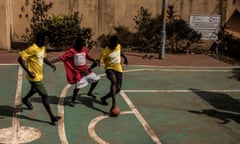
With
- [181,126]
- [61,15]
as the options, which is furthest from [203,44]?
[181,126]

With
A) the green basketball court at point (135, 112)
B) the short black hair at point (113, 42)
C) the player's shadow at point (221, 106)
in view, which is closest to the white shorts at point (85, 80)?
the green basketball court at point (135, 112)

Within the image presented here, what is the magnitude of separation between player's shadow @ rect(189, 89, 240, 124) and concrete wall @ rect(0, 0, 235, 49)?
296 inches

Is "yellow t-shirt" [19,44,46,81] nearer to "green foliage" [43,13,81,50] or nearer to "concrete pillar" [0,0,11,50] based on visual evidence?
"green foliage" [43,13,81,50]

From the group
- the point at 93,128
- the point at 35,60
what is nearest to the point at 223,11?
the point at 93,128

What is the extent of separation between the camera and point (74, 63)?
8414 mm

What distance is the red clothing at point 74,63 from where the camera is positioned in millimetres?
8336

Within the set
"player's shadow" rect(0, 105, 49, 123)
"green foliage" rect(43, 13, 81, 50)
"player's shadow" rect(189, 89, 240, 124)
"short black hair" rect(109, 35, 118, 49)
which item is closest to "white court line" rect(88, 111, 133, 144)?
"player's shadow" rect(0, 105, 49, 123)

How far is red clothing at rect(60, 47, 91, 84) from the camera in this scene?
834 centimetres

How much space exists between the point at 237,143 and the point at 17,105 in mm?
4928

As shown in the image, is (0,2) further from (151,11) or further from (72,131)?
(72,131)

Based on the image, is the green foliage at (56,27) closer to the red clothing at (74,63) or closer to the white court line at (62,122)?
the white court line at (62,122)

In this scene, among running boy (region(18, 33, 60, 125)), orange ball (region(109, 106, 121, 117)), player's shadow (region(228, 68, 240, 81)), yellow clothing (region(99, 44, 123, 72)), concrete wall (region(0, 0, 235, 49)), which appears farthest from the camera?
concrete wall (region(0, 0, 235, 49))

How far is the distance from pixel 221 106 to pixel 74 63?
12.6 ft

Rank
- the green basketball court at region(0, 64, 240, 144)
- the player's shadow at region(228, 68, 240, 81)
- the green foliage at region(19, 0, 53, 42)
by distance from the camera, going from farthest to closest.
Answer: the green foliage at region(19, 0, 53, 42) < the player's shadow at region(228, 68, 240, 81) < the green basketball court at region(0, 64, 240, 144)
